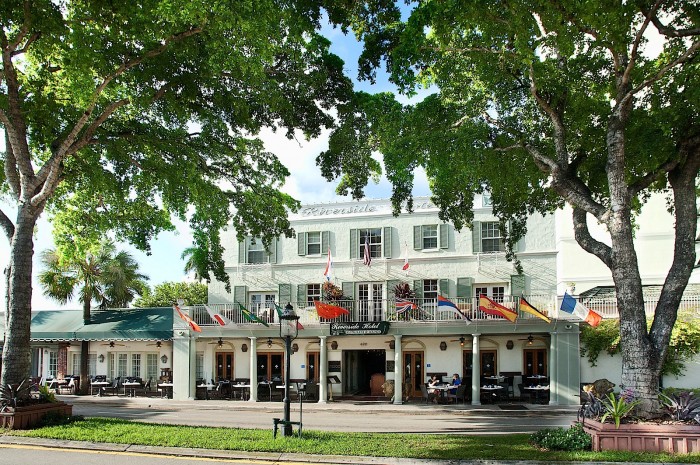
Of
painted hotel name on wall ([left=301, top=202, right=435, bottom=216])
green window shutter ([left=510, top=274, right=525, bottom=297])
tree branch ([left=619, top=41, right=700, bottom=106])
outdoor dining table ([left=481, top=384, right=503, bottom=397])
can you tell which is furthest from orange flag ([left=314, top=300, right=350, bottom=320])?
tree branch ([left=619, top=41, right=700, bottom=106])

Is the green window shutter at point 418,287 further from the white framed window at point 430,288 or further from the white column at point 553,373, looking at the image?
the white column at point 553,373

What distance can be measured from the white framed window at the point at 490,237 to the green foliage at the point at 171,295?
3362 centimetres

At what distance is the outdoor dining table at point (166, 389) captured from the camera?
94.4 ft

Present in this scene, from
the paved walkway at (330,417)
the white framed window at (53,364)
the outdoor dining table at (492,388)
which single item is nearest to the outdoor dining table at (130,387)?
the paved walkway at (330,417)

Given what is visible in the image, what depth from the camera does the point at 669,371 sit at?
2392cm

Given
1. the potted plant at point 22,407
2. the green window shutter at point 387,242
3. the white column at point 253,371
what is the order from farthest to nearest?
1. the green window shutter at point 387,242
2. the white column at point 253,371
3. the potted plant at point 22,407

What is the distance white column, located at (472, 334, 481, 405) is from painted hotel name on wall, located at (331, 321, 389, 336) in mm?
3647

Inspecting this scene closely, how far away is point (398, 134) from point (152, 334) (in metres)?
18.2

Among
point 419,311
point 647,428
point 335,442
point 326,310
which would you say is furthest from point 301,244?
point 647,428

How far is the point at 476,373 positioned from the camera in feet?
82.8

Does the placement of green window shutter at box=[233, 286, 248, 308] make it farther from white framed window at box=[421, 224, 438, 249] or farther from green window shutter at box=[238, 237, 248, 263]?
white framed window at box=[421, 224, 438, 249]

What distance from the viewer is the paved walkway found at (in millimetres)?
12281

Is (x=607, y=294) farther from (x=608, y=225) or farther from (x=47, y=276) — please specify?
(x=47, y=276)

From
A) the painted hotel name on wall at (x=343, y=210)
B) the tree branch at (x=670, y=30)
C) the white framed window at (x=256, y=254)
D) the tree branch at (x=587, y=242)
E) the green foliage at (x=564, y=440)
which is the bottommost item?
the green foliage at (x=564, y=440)
